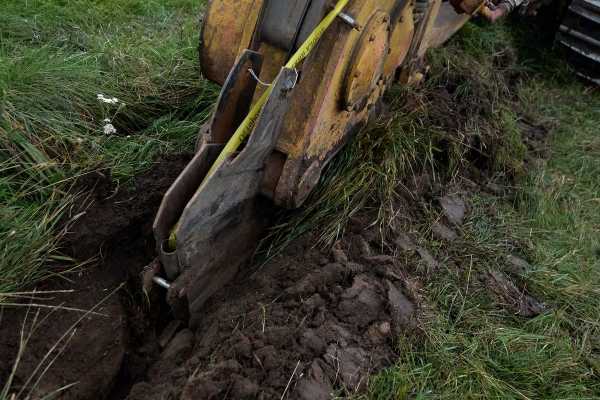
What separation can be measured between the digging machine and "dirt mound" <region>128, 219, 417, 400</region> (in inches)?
7.7

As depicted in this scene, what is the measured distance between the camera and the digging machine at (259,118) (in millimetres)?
2238

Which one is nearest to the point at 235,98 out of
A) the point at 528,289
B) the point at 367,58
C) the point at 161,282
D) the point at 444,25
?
the point at 367,58

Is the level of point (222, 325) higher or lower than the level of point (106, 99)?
lower

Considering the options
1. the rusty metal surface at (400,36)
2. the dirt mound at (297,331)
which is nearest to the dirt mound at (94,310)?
the dirt mound at (297,331)

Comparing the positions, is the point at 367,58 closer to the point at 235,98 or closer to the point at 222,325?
Answer: the point at 235,98

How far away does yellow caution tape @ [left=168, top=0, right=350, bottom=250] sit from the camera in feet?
7.29

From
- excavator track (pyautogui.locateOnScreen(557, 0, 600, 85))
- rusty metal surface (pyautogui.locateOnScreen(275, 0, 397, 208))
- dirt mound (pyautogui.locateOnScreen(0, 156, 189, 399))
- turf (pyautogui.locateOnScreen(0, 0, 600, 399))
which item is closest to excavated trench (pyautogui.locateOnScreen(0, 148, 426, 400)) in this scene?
dirt mound (pyautogui.locateOnScreen(0, 156, 189, 399))

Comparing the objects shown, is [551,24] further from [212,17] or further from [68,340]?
[68,340]

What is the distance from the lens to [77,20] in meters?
4.21

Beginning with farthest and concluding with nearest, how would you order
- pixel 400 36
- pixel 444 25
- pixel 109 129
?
pixel 444 25 → pixel 109 129 → pixel 400 36

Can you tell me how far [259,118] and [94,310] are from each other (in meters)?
1.16

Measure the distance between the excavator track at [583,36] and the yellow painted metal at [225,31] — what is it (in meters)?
3.74

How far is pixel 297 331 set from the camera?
2.33 metres

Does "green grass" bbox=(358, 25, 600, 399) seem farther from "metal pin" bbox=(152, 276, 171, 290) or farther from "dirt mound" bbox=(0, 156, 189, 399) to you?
"dirt mound" bbox=(0, 156, 189, 399)
